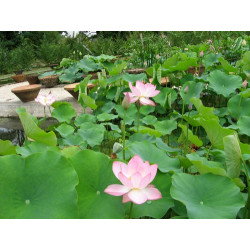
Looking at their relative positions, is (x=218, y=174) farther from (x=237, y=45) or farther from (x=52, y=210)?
(x=237, y=45)

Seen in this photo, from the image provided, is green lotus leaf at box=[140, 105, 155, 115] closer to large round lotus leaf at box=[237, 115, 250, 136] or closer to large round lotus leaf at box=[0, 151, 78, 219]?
large round lotus leaf at box=[237, 115, 250, 136]

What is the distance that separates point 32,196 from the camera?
29.2 inches

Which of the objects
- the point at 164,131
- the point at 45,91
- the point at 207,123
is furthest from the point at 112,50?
the point at 207,123

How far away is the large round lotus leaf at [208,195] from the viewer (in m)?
0.78

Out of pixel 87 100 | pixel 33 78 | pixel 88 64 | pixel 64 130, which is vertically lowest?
pixel 33 78

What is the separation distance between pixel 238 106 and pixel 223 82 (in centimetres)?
38

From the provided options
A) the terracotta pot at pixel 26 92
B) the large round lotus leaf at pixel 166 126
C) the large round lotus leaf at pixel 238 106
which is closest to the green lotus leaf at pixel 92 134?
the large round lotus leaf at pixel 166 126

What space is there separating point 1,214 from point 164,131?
1212mm

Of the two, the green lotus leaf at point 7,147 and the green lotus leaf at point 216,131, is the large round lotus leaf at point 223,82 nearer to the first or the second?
the green lotus leaf at point 216,131

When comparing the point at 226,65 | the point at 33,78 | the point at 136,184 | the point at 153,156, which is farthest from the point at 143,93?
the point at 33,78

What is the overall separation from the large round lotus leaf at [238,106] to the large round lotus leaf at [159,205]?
50.5 inches

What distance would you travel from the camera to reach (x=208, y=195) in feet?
2.77

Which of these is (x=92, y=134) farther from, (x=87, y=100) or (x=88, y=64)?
(x=88, y=64)

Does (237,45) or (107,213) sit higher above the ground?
(237,45)
